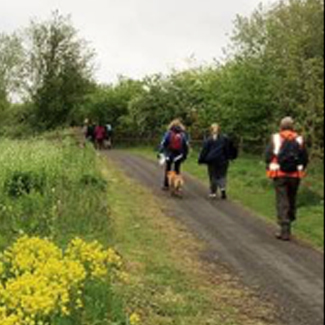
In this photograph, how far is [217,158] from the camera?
16.9 m

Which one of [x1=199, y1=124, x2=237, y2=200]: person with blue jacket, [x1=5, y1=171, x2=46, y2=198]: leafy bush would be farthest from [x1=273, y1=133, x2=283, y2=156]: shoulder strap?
[x1=199, y1=124, x2=237, y2=200]: person with blue jacket

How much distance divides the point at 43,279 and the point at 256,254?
228 inches

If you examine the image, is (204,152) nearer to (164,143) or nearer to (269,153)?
(164,143)

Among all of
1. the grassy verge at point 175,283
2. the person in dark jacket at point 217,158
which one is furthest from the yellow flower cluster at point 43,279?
the person in dark jacket at point 217,158

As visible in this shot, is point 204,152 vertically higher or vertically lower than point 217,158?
higher

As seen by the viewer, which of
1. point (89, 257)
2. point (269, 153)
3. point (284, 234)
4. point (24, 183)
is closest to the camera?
point (269, 153)

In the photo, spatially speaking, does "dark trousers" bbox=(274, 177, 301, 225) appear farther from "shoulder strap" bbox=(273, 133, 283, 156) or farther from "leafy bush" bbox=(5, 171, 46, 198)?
"leafy bush" bbox=(5, 171, 46, 198)

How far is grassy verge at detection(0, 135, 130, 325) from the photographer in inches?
153

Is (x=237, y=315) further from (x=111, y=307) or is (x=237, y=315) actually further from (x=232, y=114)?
(x=232, y=114)

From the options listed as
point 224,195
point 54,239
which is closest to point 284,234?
point 54,239

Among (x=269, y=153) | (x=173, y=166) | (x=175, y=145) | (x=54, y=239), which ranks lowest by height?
(x=54, y=239)

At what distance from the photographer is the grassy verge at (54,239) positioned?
3881 millimetres

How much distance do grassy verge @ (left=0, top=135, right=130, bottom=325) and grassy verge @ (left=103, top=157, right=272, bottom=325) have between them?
42 centimetres

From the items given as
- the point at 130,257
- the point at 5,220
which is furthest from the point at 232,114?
the point at 5,220
